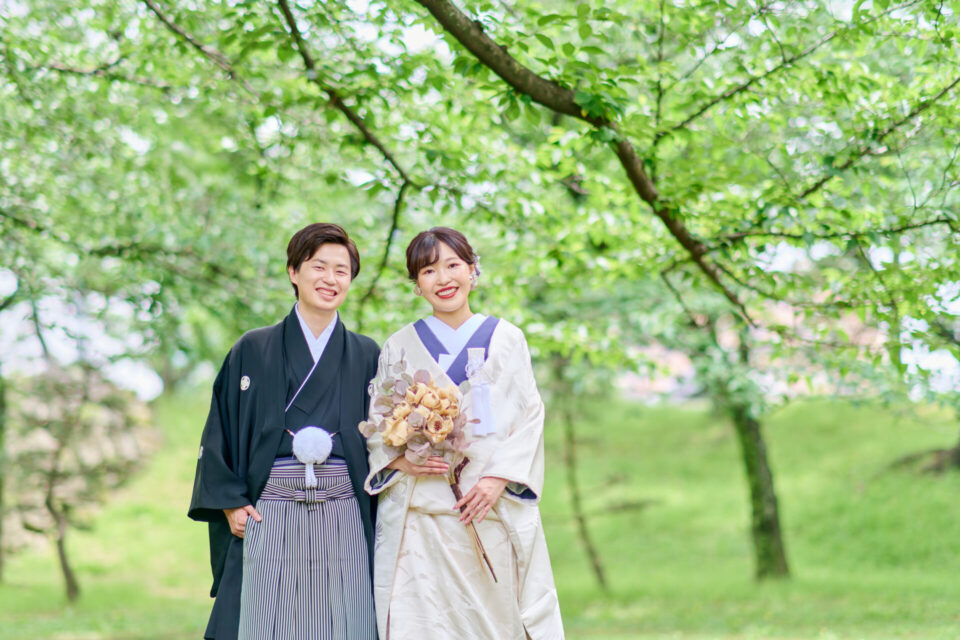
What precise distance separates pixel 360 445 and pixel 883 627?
525 centimetres

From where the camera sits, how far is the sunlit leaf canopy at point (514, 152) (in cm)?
364

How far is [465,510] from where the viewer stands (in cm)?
271

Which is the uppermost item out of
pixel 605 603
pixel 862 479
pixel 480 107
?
pixel 480 107

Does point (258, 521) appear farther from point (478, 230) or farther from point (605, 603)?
point (605, 603)

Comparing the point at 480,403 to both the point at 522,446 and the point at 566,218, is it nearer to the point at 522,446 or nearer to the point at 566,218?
the point at 522,446

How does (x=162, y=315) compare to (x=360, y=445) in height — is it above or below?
above

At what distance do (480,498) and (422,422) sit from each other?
0.34 metres

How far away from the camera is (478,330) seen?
114 inches

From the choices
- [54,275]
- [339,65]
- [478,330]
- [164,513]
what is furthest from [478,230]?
[164,513]

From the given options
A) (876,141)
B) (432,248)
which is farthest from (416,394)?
(876,141)

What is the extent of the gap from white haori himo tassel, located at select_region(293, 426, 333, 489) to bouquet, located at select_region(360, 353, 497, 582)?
149 mm

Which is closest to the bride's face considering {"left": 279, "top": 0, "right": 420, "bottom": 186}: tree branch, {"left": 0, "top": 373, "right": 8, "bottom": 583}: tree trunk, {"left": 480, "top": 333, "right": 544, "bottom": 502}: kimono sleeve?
{"left": 480, "top": 333, "right": 544, "bottom": 502}: kimono sleeve

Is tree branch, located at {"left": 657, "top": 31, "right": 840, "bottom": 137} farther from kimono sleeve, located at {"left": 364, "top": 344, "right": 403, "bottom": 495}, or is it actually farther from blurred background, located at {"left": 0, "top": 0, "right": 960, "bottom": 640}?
kimono sleeve, located at {"left": 364, "top": 344, "right": 403, "bottom": 495}

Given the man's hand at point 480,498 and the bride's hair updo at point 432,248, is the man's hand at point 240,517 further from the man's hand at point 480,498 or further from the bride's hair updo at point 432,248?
the bride's hair updo at point 432,248
